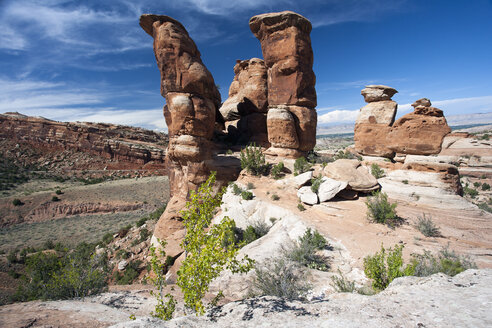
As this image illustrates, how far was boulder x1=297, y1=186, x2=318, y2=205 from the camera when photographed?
403 inches

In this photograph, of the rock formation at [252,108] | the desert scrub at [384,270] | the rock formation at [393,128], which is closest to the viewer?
Answer: the desert scrub at [384,270]

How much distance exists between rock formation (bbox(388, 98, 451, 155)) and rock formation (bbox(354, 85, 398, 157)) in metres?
0.55

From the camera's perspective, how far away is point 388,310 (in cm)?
354

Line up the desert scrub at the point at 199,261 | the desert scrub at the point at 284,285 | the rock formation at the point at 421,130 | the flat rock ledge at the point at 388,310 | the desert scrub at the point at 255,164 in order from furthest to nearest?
the desert scrub at the point at 255,164
the rock formation at the point at 421,130
the desert scrub at the point at 284,285
the desert scrub at the point at 199,261
the flat rock ledge at the point at 388,310

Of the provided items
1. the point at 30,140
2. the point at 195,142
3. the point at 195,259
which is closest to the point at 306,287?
the point at 195,259

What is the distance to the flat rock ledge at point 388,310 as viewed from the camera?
3.22m

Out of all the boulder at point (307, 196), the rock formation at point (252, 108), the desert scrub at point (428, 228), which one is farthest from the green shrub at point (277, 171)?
the desert scrub at point (428, 228)

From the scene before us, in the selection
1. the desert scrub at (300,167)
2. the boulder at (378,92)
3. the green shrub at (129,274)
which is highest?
the boulder at (378,92)

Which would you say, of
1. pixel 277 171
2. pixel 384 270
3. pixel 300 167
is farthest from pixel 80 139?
pixel 384 270

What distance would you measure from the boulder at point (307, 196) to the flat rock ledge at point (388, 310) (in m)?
5.70

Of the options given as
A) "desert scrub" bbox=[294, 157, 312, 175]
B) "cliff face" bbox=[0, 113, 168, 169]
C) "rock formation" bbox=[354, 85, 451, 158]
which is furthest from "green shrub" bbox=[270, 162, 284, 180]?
"cliff face" bbox=[0, 113, 168, 169]

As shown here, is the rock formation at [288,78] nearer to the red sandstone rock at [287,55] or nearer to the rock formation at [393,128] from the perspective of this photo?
the red sandstone rock at [287,55]

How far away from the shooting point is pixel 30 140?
5053 cm

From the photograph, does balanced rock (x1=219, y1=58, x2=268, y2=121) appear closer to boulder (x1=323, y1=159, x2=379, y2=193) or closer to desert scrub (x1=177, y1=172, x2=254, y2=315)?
boulder (x1=323, y1=159, x2=379, y2=193)
